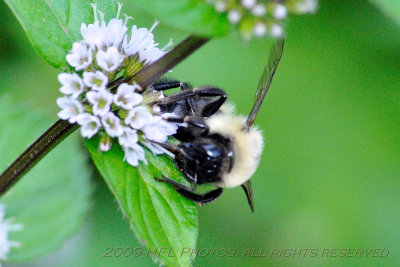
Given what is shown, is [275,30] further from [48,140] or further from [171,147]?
[48,140]

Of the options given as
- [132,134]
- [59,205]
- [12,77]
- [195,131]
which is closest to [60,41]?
[132,134]

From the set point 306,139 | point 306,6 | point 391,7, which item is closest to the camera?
point 391,7

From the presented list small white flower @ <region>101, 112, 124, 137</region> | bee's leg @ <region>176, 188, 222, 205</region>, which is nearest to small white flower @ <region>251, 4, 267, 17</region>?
small white flower @ <region>101, 112, 124, 137</region>

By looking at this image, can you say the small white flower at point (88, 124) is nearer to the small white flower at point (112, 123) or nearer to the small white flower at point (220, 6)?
the small white flower at point (112, 123)

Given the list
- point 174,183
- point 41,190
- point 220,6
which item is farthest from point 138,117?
point 41,190

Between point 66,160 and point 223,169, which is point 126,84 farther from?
point 66,160

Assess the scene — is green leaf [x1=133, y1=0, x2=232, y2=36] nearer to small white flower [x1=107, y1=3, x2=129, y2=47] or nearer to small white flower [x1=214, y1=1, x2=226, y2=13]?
small white flower [x1=214, y1=1, x2=226, y2=13]

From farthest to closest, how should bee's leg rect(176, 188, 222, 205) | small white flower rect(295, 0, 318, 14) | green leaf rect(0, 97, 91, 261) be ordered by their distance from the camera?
green leaf rect(0, 97, 91, 261) → bee's leg rect(176, 188, 222, 205) → small white flower rect(295, 0, 318, 14)
